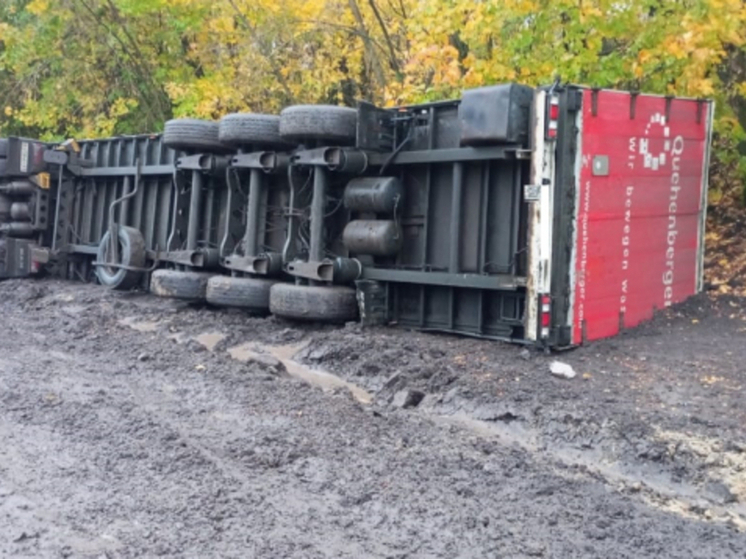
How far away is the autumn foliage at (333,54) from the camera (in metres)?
10.5

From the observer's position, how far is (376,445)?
5.92 meters

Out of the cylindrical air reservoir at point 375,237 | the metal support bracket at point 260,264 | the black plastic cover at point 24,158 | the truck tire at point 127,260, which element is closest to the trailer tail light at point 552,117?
the cylindrical air reservoir at point 375,237

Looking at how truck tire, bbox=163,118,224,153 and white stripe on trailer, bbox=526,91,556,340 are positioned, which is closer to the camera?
white stripe on trailer, bbox=526,91,556,340

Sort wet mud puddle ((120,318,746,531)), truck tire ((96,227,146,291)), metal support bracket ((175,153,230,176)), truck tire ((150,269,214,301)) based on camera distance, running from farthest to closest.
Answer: truck tire ((96,227,146,291)), metal support bracket ((175,153,230,176)), truck tire ((150,269,214,301)), wet mud puddle ((120,318,746,531))

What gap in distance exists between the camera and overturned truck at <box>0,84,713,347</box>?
7.85 m

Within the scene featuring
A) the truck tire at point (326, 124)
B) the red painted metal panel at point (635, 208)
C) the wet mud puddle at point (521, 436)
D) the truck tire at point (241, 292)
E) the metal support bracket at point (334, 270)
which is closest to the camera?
the wet mud puddle at point (521, 436)

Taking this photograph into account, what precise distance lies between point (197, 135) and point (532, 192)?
190 inches

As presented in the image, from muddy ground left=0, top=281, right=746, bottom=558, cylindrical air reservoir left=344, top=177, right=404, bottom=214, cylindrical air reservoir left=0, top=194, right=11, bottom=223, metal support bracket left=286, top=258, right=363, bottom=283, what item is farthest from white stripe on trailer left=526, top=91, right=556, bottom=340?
cylindrical air reservoir left=0, top=194, right=11, bottom=223

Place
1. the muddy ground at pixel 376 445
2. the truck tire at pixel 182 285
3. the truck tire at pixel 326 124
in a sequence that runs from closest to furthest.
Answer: the muddy ground at pixel 376 445
the truck tire at pixel 326 124
the truck tire at pixel 182 285

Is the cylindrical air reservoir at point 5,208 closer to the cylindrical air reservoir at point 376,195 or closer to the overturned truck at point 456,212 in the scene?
the overturned truck at point 456,212

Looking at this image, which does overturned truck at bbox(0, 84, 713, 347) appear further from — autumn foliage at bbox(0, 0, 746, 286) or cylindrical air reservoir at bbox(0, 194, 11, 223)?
cylindrical air reservoir at bbox(0, 194, 11, 223)

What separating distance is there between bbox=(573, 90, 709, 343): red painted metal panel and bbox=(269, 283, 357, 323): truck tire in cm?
231

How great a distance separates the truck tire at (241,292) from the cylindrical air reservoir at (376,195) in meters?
1.40

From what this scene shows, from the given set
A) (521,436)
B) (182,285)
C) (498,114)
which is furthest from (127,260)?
(521,436)
